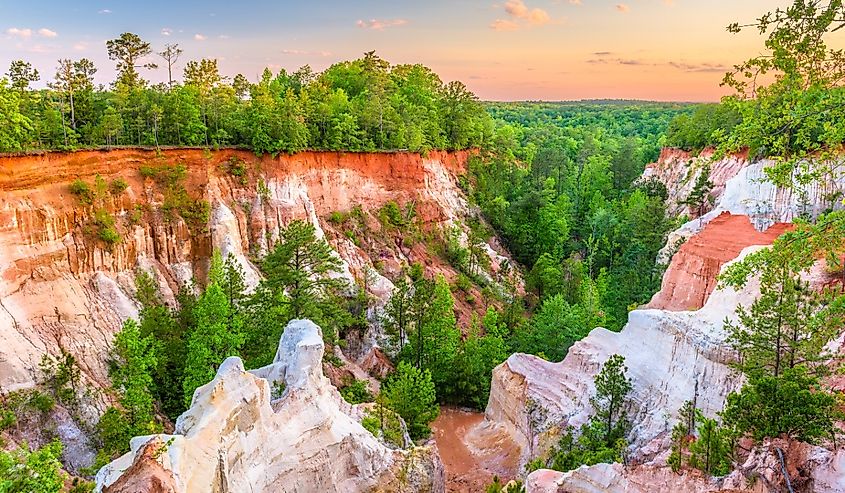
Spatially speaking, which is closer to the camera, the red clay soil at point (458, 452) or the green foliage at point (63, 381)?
the green foliage at point (63, 381)

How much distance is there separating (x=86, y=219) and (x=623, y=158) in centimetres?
5601

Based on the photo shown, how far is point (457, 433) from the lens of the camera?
28453 mm

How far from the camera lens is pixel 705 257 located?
28328 mm

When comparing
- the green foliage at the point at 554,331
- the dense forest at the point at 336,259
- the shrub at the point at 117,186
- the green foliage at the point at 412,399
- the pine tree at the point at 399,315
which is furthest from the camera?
the green foliage at the point at 554,331

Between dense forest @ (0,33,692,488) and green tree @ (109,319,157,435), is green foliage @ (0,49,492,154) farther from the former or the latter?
green tree @ (109,319,157,435)

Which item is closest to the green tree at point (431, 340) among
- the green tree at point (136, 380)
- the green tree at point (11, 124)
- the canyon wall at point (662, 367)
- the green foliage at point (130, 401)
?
→ the canyon wall at point (662, 367)

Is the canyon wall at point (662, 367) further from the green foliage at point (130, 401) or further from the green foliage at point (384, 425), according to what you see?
the green foliage at point (130, 401)

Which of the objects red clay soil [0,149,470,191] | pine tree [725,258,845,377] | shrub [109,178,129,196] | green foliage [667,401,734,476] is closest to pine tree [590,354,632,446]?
green foliage [667,401,734,476]

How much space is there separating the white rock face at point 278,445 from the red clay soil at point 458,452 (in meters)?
6.42

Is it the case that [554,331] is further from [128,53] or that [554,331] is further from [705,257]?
[128,53]

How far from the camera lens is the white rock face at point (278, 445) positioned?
1118cm

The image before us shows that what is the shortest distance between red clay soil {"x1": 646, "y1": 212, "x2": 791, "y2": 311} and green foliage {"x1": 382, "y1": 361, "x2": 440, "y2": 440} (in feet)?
42.9

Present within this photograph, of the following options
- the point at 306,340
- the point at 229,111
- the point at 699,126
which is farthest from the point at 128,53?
the point at 699,126

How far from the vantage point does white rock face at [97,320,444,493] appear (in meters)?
11.2
